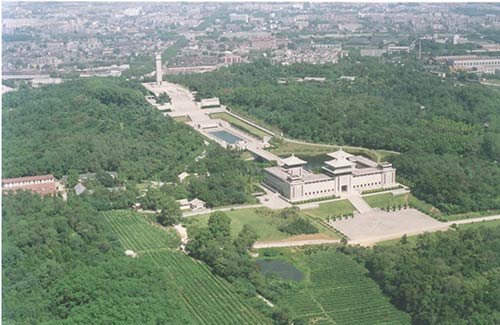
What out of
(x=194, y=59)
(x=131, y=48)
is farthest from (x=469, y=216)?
(x=131, y=48)

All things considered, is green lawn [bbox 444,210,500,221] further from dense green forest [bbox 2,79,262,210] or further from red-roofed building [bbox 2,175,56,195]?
red-roofed building [bbox 2,175,56,195]

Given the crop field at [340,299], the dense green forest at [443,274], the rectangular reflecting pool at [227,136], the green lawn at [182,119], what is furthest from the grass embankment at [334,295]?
the green lawn at [182,119]

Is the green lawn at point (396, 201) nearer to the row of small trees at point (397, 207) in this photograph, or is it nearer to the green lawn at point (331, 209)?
the row of small trees at point (397, 207)

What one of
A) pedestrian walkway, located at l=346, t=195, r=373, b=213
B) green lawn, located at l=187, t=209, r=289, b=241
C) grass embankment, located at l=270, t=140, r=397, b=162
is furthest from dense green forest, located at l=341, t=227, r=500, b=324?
grass embankment, located at l=270, t=140, r=397, b=162

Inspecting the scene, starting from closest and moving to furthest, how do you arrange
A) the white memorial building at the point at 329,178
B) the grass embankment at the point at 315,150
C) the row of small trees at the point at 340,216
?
the row of small trees at the point at 340,216
the white memorial building at the point at 329,178
the grass embankment at the point at 315,150

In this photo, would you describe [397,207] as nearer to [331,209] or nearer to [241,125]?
[331,209]

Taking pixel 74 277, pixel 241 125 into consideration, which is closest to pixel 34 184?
pixel 74 277
